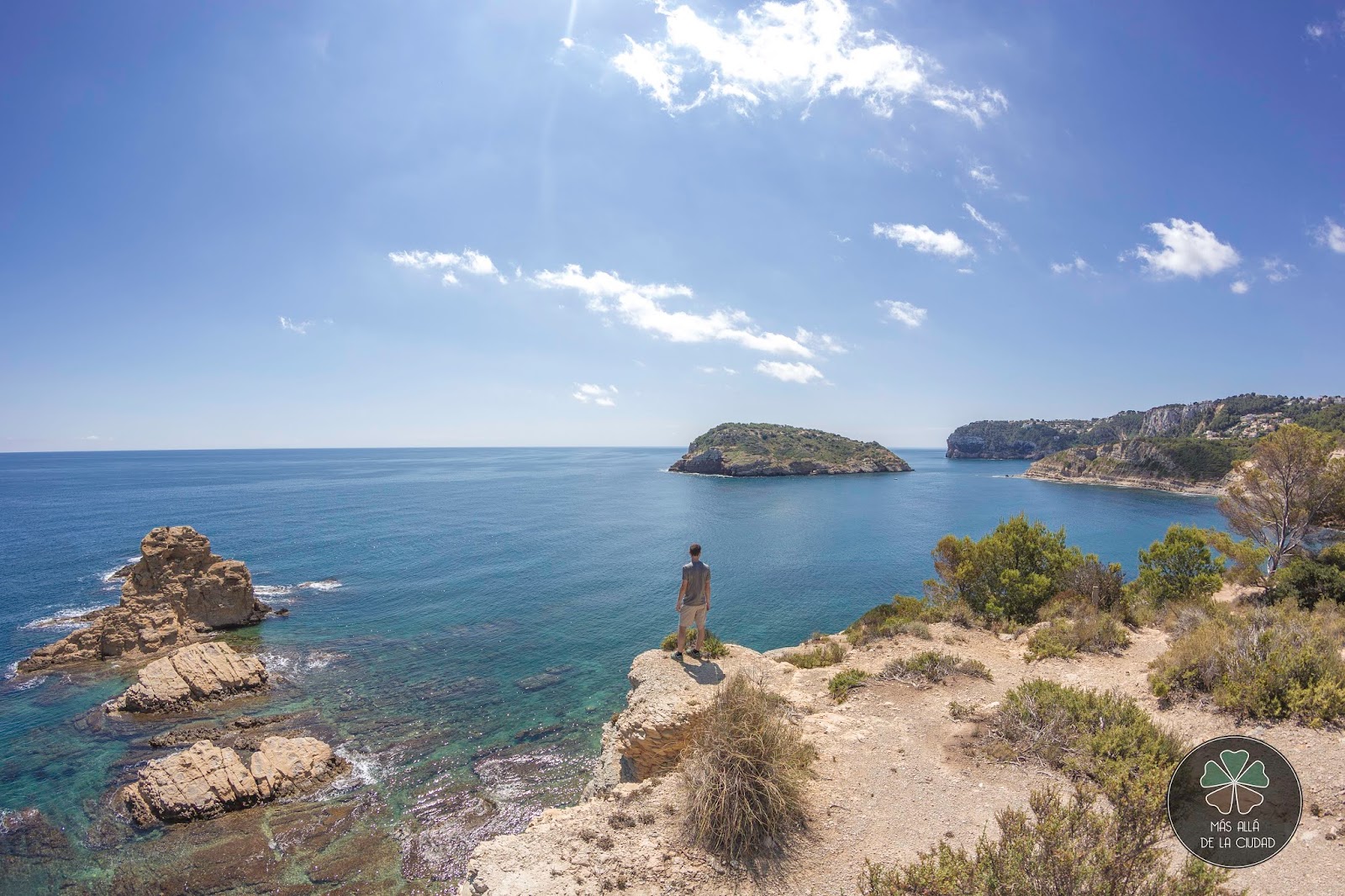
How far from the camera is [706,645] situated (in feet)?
41.5

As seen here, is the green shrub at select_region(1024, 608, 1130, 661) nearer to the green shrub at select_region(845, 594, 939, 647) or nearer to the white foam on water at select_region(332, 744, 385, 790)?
the green shrub at select_region(845, 594, 939, 647)

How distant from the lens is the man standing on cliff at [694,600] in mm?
11312

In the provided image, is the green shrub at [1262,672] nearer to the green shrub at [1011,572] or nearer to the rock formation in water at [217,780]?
the green shrub at [1011,572]

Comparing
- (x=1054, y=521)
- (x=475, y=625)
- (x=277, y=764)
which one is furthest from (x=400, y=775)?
(x=1054, y=521)

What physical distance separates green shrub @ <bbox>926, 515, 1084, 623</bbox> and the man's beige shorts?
12292 mm

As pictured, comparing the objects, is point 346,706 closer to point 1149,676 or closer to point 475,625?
point 475,625

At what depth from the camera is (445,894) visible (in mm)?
11594

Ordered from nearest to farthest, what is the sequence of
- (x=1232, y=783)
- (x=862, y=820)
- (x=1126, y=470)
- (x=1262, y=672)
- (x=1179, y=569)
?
(x=1232, y=783)
(x=862, y=820)
(x=1262, y=672)
(x=1179, y=569)
(x=1126, y=470)

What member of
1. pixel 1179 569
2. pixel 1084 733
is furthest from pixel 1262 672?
pixel 1179 569

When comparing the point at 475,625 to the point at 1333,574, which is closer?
the point at 1333,574

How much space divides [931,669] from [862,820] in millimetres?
5803

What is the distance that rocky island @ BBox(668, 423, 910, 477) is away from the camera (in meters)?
134

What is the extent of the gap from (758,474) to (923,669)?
121491 mm

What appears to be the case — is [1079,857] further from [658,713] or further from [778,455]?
[778,455]
